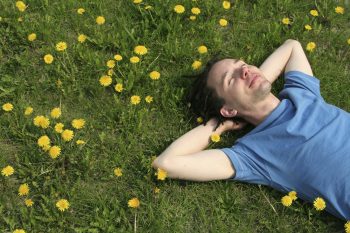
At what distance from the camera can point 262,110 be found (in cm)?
329

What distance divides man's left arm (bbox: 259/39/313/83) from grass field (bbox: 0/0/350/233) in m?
0.22

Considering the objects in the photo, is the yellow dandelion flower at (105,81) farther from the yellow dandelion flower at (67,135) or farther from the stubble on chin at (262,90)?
the stubble on chin at (262,90)

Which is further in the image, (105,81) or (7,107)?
(105,81)

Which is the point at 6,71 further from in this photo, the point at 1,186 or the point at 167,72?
the point at 167,72

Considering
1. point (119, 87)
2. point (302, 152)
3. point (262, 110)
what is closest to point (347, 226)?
point (302, 152)

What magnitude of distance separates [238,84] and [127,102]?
93 cm

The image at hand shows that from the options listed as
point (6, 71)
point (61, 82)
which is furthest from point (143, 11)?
point (6, 71)

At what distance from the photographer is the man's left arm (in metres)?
3.62

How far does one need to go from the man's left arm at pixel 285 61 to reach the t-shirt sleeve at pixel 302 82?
83 millimetres

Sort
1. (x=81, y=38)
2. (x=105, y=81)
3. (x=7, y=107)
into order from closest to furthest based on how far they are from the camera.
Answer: (x=7, y=107), (x=105, y=81), (x=81, y=38)

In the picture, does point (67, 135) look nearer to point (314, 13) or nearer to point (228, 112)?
point (228, 112)

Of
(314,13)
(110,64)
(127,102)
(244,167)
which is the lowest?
(244,167)

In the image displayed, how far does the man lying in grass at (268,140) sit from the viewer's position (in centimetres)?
303

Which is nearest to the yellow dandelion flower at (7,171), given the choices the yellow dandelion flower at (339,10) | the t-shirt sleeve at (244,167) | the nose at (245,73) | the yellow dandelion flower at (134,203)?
the yellow dandelion flower at (134,203)
